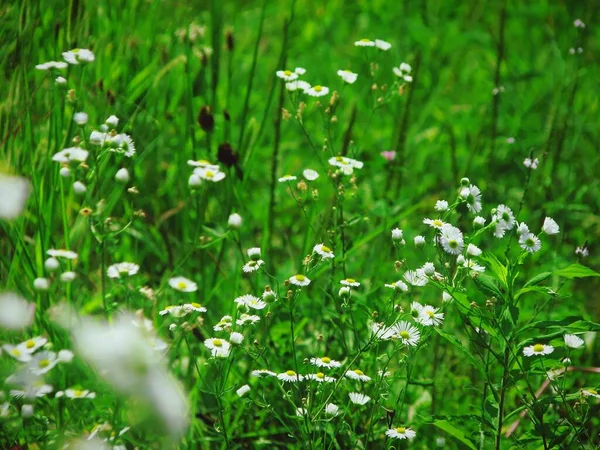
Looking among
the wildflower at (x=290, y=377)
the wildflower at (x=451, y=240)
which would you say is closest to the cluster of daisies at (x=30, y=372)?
the wildflower at (x=290, y=377)

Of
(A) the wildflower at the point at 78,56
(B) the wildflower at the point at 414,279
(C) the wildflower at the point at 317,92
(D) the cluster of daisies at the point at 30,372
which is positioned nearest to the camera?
(D) the cluster of daisies at the point at 30,372

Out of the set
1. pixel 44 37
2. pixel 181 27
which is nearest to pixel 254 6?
pixel 181 27

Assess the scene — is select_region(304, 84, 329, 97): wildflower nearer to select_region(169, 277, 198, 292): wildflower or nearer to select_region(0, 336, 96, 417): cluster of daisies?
select_region(169, 277, 198, 292): wildflower

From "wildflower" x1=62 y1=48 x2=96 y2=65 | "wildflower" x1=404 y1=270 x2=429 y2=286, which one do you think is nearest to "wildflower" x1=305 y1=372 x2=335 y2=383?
"wildflower" x1=404 y1=270 x2=429 y2=286

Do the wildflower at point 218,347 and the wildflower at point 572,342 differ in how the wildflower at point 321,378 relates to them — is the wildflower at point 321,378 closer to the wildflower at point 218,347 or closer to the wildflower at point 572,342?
the wildflower at point 218,347

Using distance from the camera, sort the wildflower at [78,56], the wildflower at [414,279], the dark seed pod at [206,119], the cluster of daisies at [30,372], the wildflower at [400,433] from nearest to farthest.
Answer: the cluster of daisies at [30,372], the wildflower at [400,433], the wildflower at [414,279], the wildflower at [78,56], the dark seed pod at [206,119]

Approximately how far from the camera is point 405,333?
1.25 meters

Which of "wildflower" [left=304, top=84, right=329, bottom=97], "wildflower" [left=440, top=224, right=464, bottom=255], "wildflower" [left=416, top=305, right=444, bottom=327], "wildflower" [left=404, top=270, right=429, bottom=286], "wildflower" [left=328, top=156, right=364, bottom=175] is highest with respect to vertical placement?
"wildflower" [left=304, top=84, right=329, bottom=97]

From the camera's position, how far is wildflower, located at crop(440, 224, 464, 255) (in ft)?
4.11

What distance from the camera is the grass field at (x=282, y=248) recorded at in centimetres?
121

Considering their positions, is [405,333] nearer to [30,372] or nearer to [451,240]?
[451,240]

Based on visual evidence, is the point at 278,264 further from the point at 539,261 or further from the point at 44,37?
the point at 44,37

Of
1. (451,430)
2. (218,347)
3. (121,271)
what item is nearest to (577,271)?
(451,430)

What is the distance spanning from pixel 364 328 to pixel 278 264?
584 mm
